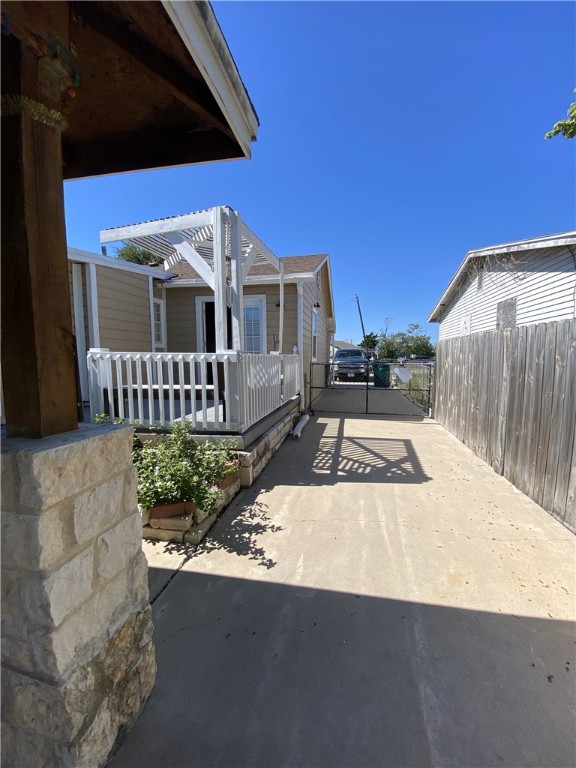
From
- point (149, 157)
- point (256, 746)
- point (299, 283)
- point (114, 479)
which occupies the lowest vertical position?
point (256, 746)

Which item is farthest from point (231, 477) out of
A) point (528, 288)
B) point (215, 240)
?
point (528, 288)

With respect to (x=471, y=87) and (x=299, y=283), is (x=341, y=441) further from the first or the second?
(x=471, y=87)

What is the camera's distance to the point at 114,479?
1.28m

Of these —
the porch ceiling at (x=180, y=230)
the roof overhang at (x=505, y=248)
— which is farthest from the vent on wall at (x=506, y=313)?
the porch ceiling at (x=180, y=230)

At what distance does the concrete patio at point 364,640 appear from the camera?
1.33 meters

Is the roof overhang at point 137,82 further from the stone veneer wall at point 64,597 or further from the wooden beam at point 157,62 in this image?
the stone veneer wall at point 64,597

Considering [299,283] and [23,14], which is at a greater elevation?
[299,283]

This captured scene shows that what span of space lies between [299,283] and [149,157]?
19.5 ft

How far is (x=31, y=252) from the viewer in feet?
3.51

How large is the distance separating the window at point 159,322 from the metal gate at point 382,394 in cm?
413

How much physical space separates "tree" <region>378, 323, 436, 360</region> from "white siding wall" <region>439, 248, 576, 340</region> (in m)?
18.5

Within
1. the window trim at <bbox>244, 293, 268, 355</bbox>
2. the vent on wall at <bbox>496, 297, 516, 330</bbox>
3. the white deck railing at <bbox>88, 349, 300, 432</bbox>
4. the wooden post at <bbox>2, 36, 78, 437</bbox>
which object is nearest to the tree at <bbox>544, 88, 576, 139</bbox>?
the vent on wall at <bbox>496, 297, 516, 330</bbox>

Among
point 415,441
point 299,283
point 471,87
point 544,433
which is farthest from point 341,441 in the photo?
point 471,87

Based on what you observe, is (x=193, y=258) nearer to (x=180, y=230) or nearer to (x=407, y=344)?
(x=180, y=230)
